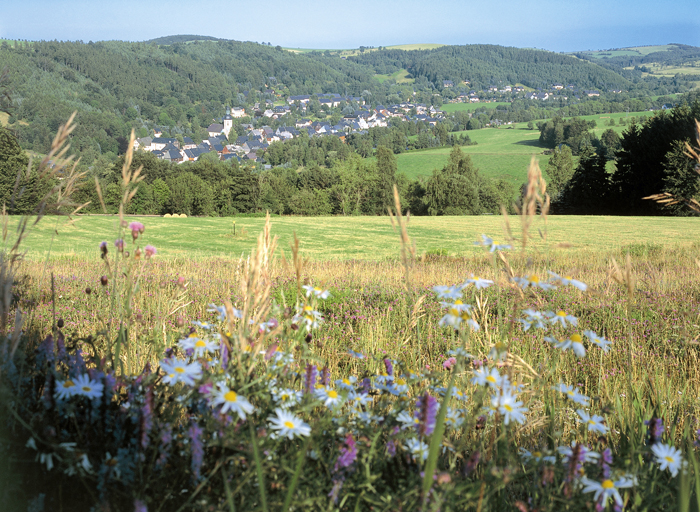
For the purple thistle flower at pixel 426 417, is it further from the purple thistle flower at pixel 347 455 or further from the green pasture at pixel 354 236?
the green pasture at pixel 354 236

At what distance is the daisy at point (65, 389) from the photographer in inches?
46.3

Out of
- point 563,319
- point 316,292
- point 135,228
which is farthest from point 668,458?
point 135,228

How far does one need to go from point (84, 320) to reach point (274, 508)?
180 inches

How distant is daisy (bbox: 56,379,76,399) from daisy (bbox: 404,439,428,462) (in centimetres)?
86

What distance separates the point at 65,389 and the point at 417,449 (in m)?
0.91

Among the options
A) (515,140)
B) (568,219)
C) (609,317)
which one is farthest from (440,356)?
(515,140)

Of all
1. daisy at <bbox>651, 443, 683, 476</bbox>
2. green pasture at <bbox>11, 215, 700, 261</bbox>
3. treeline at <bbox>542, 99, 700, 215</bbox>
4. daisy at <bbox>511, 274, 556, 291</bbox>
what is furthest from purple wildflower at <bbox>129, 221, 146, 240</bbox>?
treeline at <bbox>542, 99, 700, 215</bbox>

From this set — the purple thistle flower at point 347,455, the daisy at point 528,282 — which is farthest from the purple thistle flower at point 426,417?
the daisy at point 528,282

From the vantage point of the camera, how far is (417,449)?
1226mm

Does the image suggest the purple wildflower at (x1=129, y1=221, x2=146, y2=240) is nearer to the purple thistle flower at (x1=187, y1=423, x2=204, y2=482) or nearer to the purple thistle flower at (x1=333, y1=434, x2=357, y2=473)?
the purple thistle flower at (x1=187, y1=423, x2=204, y2=482)

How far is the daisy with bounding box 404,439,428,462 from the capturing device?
121 centimetres

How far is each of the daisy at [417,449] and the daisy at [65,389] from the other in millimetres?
862

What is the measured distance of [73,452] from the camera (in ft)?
3.49

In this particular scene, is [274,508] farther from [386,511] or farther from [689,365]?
[689,365]
